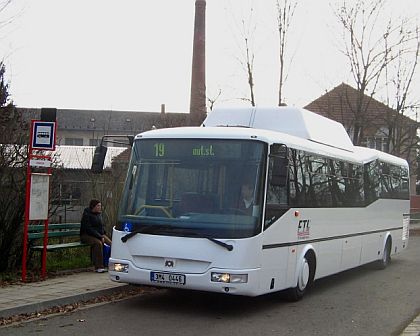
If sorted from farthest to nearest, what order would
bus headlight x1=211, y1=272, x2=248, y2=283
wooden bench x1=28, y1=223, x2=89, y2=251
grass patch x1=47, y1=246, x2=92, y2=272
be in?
grass patch x1=47, y1=246, x2=92, y2=272 < wooden bench x1=28, y1=223, x2=89, y2=251 < bus headlight x1=211, y1=272, x2=248, y2=283

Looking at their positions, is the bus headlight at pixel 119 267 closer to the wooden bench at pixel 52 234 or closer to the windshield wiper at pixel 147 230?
the windshield wiper at pixel 147 230

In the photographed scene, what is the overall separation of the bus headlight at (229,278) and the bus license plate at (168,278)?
491 millimetres

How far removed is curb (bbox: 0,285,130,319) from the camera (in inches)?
342

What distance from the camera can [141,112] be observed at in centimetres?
10469

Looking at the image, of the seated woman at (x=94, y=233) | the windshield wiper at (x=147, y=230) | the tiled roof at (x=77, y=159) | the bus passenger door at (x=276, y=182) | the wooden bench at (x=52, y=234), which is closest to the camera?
the windshield wiper at (x=147, y=230)

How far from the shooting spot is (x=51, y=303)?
30.7ft

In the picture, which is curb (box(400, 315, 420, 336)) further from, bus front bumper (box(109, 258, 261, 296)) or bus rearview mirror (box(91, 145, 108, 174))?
bus rearview mirror (box(91, 145, 108, 174))

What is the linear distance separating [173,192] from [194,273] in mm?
1302

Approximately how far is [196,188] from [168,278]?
1.40 metres

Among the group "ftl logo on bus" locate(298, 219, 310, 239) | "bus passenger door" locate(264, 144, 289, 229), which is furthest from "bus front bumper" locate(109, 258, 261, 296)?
"ftl logo on bus" locate(298, 219, 310, 239)

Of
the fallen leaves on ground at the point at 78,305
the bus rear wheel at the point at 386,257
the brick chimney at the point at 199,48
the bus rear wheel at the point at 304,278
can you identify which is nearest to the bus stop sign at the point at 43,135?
the fallen leaves on ground at the point at 78,305

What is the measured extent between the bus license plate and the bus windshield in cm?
61

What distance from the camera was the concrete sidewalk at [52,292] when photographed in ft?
29.5

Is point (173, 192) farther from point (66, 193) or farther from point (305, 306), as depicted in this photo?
point (66, 193)
